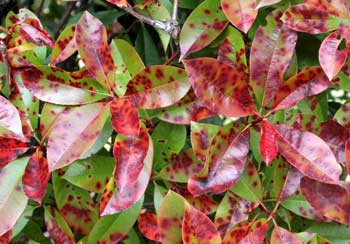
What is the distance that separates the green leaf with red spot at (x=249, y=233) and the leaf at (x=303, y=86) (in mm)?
158

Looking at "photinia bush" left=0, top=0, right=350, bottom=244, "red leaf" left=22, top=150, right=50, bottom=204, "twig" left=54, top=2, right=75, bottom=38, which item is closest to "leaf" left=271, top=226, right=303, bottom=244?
"photinia bush" left=0, top=0, right=350, bottom=244

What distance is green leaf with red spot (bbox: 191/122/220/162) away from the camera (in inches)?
29.2

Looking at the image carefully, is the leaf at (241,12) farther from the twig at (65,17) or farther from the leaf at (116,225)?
the twig at (65,17)

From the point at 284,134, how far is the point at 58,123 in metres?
0.30

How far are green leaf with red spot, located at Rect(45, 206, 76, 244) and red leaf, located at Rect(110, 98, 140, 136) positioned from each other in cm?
21

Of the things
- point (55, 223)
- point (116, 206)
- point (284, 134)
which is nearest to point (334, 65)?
point (284, 134)

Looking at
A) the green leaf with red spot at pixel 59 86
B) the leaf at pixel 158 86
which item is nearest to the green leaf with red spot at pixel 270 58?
the leaf at pixel 158 86

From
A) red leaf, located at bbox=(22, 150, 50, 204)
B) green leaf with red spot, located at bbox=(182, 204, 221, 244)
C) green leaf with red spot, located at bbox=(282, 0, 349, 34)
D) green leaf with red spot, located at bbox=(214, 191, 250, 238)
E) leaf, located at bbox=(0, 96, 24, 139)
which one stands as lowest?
green leaf with red spot, located at bbox=(214, 191, 250, 238)

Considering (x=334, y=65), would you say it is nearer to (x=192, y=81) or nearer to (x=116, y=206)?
(x=192, y=81)

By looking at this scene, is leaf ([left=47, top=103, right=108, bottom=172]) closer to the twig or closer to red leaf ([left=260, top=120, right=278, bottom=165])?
red leaf ([left=260, top=120, right=278, bottom=165])

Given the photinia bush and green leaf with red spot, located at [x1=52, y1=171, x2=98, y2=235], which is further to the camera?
green leaf with red spot, located at [x1=52, y1=171, x2=98, y2=235]

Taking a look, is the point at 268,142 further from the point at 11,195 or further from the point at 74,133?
the point at 11,195

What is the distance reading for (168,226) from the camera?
749 mm

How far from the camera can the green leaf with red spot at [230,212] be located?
0.78 m
